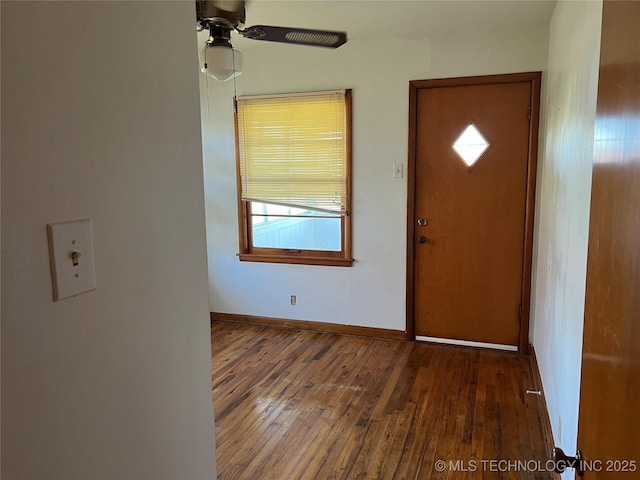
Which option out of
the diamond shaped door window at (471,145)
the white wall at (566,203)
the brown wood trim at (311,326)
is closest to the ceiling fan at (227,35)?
the white wall at (566,203)

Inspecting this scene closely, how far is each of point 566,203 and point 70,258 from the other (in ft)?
6.90

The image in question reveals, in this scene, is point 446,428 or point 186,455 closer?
point 186,455

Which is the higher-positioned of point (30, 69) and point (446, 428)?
point (30, 69)

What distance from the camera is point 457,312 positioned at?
3.71m

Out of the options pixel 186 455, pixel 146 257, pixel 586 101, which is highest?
pixel 586 101

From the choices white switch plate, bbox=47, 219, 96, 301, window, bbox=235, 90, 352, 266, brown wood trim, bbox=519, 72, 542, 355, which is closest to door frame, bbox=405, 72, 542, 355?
brown wood trim, bbox=519, 72, 542, 355

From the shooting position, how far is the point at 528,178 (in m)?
3.41

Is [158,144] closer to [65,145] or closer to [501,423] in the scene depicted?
[65,145]

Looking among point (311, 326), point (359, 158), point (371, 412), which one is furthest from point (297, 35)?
point (311, 326)

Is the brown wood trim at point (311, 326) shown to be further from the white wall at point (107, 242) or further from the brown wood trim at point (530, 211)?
the white wall at point (107, 242)

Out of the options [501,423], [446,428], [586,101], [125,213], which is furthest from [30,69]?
[501,423]

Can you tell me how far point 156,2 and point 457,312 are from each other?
3.37 metres

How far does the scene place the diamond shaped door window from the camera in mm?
3484

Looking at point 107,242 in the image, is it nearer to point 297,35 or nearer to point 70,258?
point 70,258
